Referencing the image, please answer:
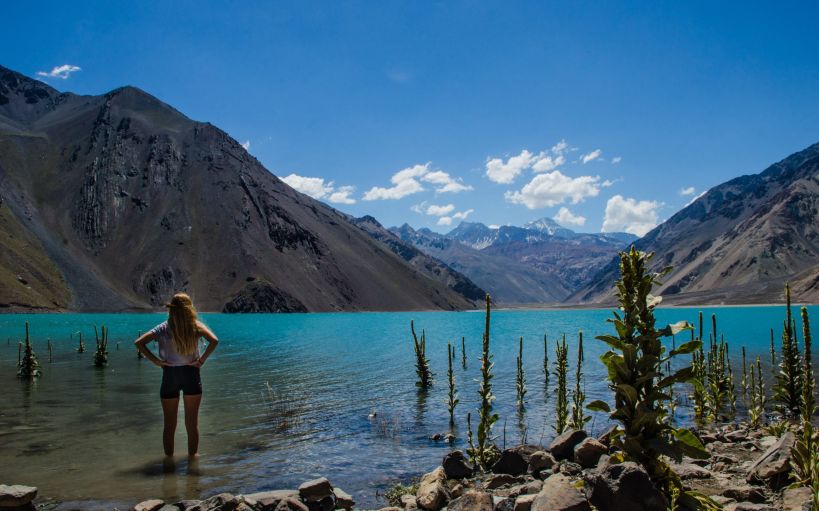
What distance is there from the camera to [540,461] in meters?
→ 13.3

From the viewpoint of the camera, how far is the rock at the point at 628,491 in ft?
24.3

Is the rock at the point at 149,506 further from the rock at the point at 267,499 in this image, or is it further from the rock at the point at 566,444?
the rock at the point at 566,444

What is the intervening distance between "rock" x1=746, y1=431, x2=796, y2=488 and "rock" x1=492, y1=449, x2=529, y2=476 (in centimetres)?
492

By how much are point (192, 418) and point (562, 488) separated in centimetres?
964

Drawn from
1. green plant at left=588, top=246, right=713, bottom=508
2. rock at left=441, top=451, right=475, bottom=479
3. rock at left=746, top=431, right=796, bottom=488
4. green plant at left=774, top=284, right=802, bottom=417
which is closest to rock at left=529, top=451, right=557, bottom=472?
rock at left=441, top=451, right=475, bottom=479

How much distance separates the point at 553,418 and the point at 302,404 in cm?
1230

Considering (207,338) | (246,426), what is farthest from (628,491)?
(246,426)

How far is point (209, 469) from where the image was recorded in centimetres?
1483

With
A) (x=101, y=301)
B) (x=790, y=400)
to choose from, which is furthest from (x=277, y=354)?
(x=101, y=301)

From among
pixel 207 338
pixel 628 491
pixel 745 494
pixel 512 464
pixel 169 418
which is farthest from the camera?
pixel 512 464

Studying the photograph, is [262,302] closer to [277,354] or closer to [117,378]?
[277,354]

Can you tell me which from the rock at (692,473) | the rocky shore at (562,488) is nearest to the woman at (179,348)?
the rocky shore at (562,488)

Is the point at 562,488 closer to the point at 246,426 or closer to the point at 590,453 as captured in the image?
the point at 590,453

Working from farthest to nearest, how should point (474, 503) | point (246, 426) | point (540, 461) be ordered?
point (246, 426) → point (540, 461) → point (474, 503)
